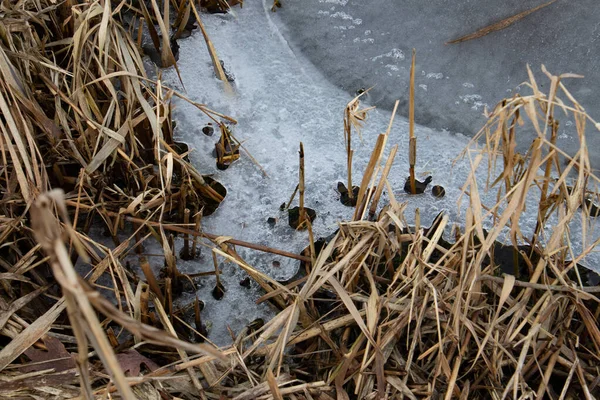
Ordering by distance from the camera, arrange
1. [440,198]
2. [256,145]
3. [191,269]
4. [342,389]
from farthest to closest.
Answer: [256,145] < [440,198] < [191,269] < [342,389]

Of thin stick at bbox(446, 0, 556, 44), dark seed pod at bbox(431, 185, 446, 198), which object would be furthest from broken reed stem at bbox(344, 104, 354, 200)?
thin stick at bbox(446, 0, 556, 44)

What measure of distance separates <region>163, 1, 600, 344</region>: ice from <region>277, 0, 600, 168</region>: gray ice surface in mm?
Result: 53

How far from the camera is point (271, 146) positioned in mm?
1805

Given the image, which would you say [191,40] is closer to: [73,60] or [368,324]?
[73,60]

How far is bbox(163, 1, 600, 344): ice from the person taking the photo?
1.57m

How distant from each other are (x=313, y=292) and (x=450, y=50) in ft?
3.47

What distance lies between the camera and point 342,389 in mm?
1245

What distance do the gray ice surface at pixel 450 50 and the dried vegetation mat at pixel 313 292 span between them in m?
0.49

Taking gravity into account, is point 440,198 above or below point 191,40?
below

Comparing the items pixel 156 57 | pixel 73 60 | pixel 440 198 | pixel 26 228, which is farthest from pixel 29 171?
pixel 440 198

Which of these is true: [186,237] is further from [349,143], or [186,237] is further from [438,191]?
[438,191]

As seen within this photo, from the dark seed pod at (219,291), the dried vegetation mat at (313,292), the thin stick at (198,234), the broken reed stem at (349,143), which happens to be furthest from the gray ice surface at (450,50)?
the dark seed pod at (219,291)

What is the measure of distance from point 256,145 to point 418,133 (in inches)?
18.6

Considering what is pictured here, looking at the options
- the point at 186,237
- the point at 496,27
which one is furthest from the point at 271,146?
the point at 496,27
